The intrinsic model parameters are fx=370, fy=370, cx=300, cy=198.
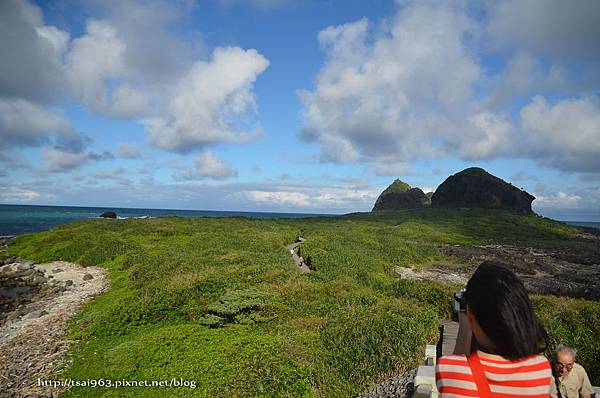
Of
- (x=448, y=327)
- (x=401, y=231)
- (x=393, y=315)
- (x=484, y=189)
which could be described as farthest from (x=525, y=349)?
(x=484, y=189)

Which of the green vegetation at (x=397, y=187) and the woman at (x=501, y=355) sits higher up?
the green vegetation at (x=397, y=187)

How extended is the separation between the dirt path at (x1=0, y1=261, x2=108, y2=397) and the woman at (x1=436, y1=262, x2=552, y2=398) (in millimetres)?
A: 13977

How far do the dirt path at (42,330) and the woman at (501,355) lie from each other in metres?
14.0

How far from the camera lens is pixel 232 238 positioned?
130 ft

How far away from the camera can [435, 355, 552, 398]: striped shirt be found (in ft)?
9.51

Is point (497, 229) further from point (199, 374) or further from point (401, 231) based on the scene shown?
point (199, 374)

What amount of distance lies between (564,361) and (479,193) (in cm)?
12091

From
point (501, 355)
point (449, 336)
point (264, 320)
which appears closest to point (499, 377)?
point (501, 355)

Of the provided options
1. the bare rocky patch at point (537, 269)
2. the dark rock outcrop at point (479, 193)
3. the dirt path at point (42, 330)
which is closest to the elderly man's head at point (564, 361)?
the dirt path at point (42, 330)

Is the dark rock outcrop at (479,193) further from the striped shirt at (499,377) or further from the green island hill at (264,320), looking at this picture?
the striped shirt at (499,377)

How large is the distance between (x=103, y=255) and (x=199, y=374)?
27.9m

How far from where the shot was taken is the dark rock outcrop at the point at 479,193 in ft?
367

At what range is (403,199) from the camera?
142 m

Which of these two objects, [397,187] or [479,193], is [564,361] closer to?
[479,193]
